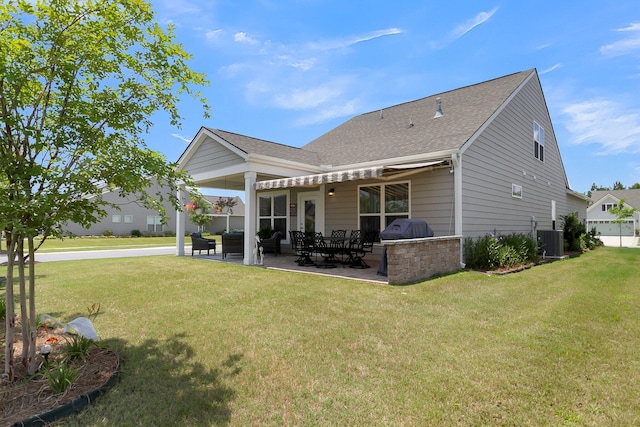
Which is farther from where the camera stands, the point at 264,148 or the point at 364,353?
the point at 264,148

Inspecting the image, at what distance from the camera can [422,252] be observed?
7.81 metres

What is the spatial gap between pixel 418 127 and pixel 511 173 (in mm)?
3990

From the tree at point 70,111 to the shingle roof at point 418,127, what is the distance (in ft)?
27.4

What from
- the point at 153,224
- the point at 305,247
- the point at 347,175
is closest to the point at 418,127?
the point at 347,175

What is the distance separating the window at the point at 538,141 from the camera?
573 inches

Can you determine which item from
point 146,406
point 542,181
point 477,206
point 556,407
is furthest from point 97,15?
point 542,181

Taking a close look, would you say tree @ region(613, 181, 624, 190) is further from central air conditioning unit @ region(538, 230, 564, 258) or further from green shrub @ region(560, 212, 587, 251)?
central air conditioning unit @ region(538, 230, 564, 258)

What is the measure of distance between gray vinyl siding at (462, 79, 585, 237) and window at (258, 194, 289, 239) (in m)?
7.63

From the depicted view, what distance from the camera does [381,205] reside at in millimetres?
11102

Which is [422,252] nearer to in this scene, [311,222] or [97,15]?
[311,222]

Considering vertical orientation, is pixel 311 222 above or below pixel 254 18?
below

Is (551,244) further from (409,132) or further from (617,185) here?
(617,185)

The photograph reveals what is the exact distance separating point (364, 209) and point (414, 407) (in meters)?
9.27

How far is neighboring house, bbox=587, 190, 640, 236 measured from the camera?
132 feet
